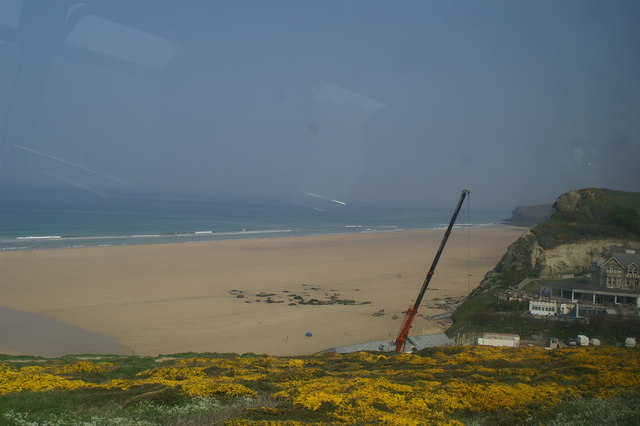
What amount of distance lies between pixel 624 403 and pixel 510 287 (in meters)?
18.5

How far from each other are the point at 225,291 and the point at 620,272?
21635 mm

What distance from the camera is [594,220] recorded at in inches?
1270

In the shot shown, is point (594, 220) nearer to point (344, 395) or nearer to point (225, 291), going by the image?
point (225, 291)

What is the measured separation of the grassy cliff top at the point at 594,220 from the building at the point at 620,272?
526cm

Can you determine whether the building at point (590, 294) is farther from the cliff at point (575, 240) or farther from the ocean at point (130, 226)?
the ocean at point (130, 226)

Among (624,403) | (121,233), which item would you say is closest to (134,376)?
(624,403)

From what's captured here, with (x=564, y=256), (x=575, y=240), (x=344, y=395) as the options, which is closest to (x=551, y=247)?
(x=564, y=256)

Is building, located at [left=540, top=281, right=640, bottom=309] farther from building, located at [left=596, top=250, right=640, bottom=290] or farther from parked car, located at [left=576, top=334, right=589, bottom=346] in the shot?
parked car, located at [left=576, top=334, right=589, bottom=346]

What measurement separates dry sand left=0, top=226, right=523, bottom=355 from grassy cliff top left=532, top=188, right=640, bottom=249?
694 centimetres

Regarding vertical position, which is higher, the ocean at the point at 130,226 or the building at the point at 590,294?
the ocean at the point at 130,226

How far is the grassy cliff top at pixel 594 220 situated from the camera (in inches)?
1148

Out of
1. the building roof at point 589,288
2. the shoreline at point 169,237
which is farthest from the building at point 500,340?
the shoreline at point 169,237

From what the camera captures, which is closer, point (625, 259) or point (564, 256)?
point (625, 259)

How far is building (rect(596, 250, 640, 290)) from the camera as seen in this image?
21109mm
